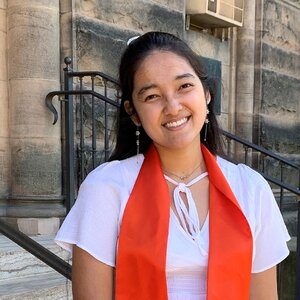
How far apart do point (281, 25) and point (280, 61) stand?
1.63ft

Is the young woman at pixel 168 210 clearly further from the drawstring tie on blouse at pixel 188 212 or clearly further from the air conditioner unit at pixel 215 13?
the air conditioner unit at pixel 215 13

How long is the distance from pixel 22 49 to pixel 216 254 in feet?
10.3

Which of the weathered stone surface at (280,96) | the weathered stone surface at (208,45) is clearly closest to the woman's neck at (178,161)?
the weathered stone surface at (208,45)

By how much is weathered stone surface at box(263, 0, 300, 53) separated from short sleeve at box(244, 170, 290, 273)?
19.2 ft

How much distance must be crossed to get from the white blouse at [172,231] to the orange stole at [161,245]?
26 millimetres

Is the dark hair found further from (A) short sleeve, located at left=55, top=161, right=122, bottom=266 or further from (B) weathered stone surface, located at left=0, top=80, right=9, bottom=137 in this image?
(B) weathered stone surface, located at left=0, top=80, right=9, bottom=137

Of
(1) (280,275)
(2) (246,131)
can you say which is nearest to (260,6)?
(2) (246,131)

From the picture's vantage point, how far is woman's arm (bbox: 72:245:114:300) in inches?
52.2

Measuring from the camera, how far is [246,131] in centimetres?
667

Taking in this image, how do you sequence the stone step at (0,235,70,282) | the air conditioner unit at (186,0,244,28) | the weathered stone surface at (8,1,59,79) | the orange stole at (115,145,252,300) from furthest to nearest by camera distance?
1. the air conditioner unit at (186,0,244,28)
2. the weathered stone surface at (8,1,59,79)
3. the stone step at (0,235,70,282)
4. the orange stole at (115,145,252,300)

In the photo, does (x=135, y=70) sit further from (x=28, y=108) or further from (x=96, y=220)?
(x=28, y=108)

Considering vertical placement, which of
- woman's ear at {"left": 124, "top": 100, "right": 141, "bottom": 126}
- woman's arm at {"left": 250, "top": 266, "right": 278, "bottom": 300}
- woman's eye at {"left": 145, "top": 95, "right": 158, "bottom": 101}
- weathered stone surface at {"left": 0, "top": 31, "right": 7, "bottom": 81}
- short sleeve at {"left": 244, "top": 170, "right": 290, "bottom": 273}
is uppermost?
weathered stone surface at {"left": 0, "top": 31, "right": 7, "bottom": 81}

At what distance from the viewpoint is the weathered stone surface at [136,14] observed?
15.0 feet

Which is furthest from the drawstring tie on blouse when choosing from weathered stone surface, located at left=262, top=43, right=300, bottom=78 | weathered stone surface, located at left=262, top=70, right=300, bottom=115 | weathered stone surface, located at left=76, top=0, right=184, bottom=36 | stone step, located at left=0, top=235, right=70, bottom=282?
weathered stone surface, located at left=262, top=43, right=300, bottom=78
